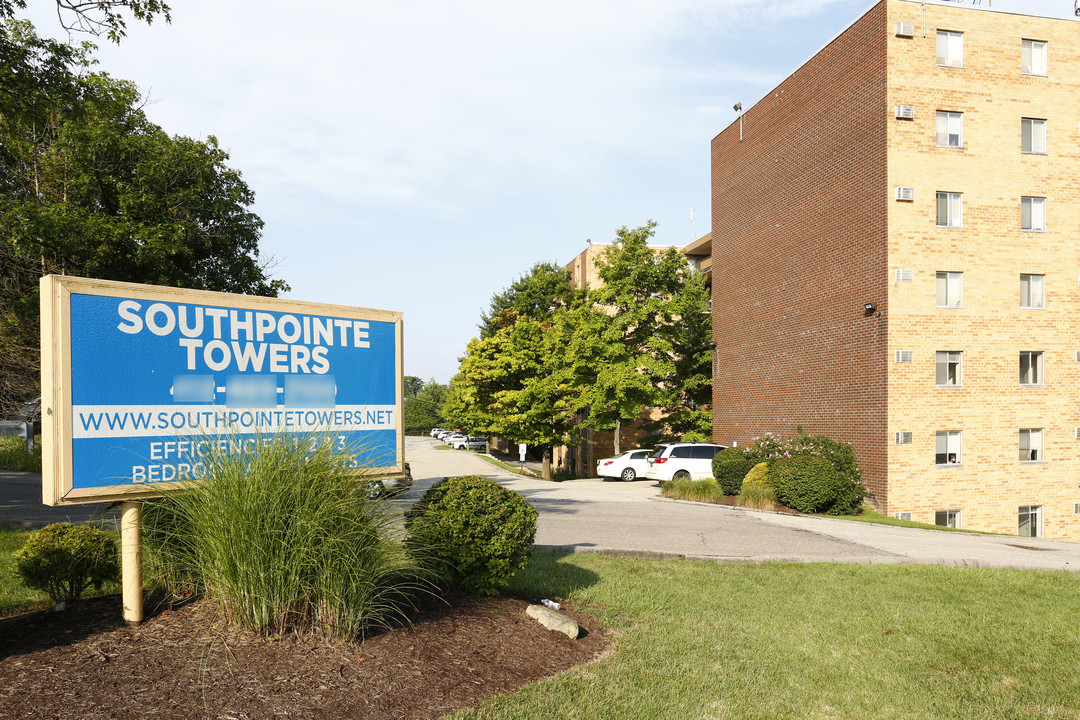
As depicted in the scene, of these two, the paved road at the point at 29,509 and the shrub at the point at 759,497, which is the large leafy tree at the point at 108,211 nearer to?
the paved road at the point at 29,509

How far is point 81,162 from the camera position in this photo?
16891mm

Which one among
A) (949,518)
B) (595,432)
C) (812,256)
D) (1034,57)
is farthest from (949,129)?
(595,432)

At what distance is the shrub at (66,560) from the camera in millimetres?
5332

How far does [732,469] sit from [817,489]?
3.93 metres

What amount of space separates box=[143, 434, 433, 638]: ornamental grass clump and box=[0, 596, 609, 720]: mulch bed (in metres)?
0.20

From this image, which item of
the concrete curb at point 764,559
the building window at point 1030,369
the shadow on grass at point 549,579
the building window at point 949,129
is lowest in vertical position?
the concrete curb at point 764,559

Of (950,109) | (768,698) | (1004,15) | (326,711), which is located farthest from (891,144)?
(326,711)

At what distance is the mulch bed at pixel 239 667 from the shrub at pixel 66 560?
0.21 metres

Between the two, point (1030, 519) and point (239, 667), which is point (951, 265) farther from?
point (239, 667)

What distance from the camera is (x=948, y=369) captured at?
20000mm

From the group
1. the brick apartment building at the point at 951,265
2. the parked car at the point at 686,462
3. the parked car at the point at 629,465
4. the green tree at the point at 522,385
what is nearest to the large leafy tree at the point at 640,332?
the parked car at the point at 629,465

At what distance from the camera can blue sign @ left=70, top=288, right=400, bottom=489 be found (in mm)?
5008

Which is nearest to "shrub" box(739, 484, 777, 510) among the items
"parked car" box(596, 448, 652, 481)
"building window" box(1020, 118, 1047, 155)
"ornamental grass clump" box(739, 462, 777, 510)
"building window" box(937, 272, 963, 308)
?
"ornamental grass clump" box(739, 462, 777, 510)

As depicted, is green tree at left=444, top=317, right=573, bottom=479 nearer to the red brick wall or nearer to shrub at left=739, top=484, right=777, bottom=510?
the red brick wall
